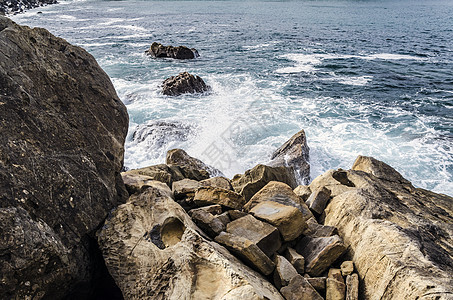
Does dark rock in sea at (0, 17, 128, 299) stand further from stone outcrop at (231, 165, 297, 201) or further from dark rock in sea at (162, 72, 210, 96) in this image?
dark rock in sea at (162, 72, 210, 96)

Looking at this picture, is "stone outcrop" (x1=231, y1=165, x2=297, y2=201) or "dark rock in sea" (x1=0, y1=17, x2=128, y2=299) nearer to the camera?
"dark rock in sea" (x1=0, y1=17, x2=128, y2=299)

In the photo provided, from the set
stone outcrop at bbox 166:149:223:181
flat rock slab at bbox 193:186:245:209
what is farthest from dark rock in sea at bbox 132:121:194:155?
flat rock slab at bbox 193:186:245:209

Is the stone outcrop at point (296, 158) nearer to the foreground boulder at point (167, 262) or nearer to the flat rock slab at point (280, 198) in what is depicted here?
the flat rock slab at point (280, 198)

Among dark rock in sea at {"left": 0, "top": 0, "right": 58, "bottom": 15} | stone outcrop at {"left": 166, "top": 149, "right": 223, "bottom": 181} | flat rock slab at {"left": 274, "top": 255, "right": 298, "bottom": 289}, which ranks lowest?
stone outcrop at {"left": 166, "top": 149, "right": 223, "bottom": 181}

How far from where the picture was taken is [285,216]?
4512 mm

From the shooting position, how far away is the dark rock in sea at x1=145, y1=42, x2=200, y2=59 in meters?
25.7

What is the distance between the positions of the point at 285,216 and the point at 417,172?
343 inches

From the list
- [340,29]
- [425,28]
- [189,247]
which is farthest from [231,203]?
[425,28]

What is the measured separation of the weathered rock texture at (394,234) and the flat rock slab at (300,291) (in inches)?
30.0

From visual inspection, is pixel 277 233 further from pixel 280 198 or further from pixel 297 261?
pixel 280 198

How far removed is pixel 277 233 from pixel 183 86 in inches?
570

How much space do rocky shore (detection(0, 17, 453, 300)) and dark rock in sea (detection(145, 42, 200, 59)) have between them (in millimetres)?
21735

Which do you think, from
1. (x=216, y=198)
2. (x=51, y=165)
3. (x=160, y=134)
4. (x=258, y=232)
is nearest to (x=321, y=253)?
(x=258, y=232)

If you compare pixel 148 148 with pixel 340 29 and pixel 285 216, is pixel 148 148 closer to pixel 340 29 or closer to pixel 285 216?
pixel 285 216
